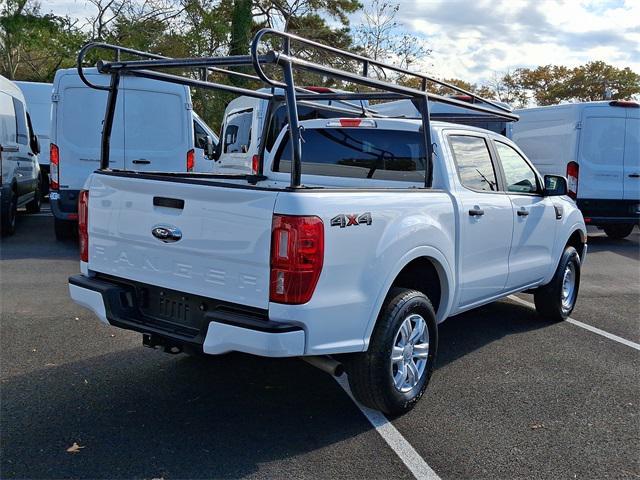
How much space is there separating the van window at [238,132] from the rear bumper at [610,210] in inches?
237

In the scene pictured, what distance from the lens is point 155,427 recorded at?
12.6 feet

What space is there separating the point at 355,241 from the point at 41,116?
53.9ft

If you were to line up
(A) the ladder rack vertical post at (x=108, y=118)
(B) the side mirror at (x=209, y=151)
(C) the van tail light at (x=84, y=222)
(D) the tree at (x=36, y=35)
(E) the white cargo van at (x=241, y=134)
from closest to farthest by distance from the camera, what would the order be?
(C) the van tail light at (x=84, y=222)
(A) the ladder rack vertical post at (x=108, y=118)
(E) the white cargo van at (x=241, y=134)
(B) the side mirror at (x=209, y=151)
(D) the tree at (x=36, y=35)

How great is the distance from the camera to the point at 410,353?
13.7 ft

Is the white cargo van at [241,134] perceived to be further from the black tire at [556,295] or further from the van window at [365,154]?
the van window at [365,154]

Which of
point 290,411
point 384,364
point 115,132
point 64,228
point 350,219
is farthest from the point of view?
point 64,228

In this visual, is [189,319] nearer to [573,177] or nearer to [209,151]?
[209,151]

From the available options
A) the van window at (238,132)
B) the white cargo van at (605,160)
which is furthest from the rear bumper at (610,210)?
the van window at (238,132)

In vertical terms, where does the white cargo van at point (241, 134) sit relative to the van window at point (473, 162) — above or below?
above

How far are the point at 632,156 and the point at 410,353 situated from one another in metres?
9.65

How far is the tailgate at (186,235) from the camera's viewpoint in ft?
11.2

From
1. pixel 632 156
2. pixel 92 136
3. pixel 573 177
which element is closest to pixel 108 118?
pixel 92 136

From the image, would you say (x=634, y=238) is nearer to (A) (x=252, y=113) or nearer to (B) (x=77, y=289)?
(A) (x=252, y=113)

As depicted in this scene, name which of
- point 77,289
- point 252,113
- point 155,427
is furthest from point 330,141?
point 252,113
